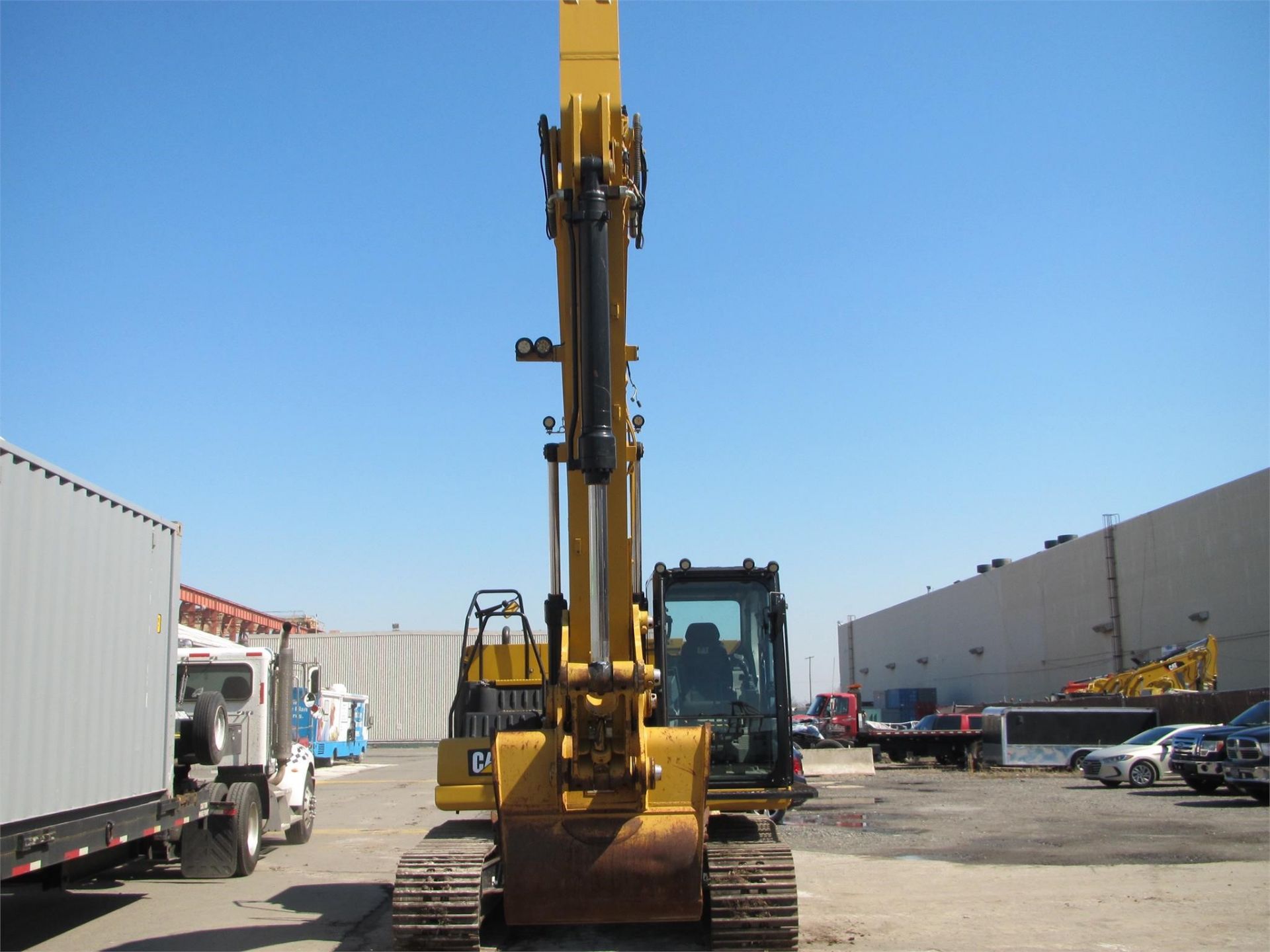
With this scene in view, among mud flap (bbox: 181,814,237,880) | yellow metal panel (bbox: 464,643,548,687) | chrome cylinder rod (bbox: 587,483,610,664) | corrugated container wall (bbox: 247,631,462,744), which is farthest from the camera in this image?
corrugated container wall (bbox: 247,631,462,744)

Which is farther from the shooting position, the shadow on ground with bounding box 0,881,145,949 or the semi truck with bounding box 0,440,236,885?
the shadow on ground with bounding box 0,881,145,949

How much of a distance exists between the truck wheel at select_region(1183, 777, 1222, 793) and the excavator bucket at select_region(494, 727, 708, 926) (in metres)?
18.6

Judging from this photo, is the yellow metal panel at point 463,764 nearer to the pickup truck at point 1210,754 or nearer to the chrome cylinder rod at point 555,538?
the chrome cylinder rod at point 555,538

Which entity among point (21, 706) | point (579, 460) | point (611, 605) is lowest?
point (21, 706)

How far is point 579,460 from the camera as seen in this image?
7605 millimetres

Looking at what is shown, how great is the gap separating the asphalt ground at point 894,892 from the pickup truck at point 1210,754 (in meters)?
1.58

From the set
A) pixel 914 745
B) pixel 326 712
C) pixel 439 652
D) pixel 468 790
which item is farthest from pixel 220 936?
pixel 439 652

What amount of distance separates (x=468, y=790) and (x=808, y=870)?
5.54 m

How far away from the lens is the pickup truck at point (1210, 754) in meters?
22.2

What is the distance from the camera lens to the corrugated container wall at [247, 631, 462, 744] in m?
59.3

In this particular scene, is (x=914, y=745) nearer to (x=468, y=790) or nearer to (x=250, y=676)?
(x=250, y=676)

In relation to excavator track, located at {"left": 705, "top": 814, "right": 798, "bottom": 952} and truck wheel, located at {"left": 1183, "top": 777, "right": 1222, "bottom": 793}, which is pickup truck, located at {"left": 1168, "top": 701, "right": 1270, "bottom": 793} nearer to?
truck wheel, located at {"left": 1183, "top": 777, "right": 1222, "bottom": 793}

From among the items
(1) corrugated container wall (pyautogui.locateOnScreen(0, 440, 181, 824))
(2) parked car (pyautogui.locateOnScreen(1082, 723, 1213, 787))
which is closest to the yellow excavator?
(1) corrugated container wall (pyautogui.locateOnScreen(0, 440, 181, 824))

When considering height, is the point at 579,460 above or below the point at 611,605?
above
